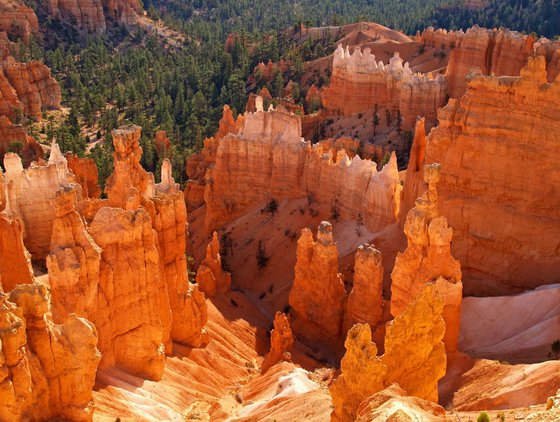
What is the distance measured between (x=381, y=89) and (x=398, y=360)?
140 feet

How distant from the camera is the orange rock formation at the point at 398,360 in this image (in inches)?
633

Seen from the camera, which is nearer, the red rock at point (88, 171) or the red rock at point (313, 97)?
the red rock at point (88, 171)

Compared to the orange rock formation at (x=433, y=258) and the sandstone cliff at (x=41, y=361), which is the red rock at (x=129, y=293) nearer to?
the sandstone cliff at (x=41, y=361)

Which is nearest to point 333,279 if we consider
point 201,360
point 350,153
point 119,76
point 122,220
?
point 201,360

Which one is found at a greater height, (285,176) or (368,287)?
(368,287)

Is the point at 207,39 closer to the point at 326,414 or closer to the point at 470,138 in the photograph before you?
the point at 470,138

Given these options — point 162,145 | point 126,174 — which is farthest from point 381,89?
point 126,174

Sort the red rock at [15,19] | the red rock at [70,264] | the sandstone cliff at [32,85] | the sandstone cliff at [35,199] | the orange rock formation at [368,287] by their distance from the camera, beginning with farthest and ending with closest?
the red rock at [15,19] → the sandstone cliff at [32,85] → the orange rock formation at [368,287] → the sandstone cliff at [35,199] → the red rock at [70,264]

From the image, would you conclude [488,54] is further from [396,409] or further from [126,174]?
[396,409]

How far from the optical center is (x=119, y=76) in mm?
96125

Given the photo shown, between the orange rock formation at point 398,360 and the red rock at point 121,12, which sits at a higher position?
the orange rock formation at point 398,360

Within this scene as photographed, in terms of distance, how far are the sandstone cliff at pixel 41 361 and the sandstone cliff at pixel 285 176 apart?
20.4 meters

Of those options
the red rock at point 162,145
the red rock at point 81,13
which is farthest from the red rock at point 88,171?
the red rock at point 81,13

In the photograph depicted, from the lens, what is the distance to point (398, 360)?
17.1 metres
